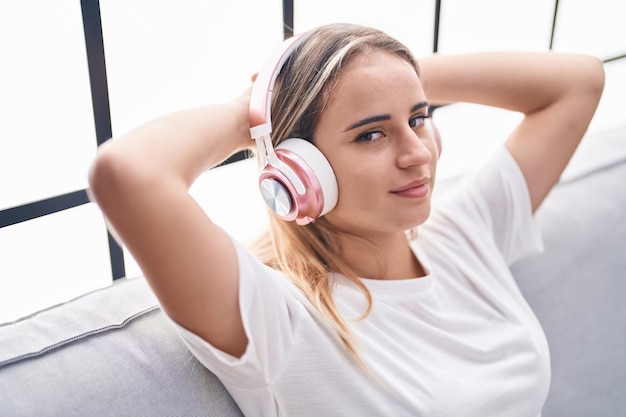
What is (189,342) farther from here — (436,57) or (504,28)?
(504,28)

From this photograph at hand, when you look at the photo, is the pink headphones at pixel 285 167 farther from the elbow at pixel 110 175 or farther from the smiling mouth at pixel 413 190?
the elbow at pixel 110 175

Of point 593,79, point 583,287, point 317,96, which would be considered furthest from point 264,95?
point 583,287

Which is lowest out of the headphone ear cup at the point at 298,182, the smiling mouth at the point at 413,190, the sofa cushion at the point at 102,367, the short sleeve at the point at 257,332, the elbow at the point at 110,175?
the sofa cushion at the point at 102,367

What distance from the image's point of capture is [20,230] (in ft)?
4.33

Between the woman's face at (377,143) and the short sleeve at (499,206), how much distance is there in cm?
31

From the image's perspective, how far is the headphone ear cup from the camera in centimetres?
91

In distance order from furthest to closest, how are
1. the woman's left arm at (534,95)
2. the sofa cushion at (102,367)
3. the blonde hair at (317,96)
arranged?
the woman's left arm at (534,95) → the blonde hair at (317,96) → the sofa cushion at (102,367)

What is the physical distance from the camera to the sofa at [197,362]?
0.87 metres

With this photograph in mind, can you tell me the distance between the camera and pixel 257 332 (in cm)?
84

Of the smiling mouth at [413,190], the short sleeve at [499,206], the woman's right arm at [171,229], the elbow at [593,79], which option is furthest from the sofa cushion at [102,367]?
the elbow at [593,79]

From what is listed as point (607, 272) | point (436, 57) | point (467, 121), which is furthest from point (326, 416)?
point (467, 121)

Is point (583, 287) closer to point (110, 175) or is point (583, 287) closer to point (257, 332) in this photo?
point (257, 332)

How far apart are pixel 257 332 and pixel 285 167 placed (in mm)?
231

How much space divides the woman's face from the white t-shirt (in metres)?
0.15
